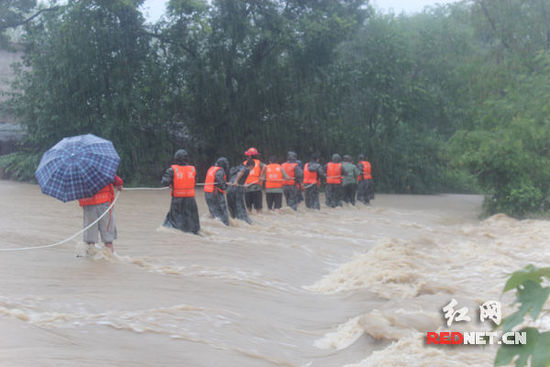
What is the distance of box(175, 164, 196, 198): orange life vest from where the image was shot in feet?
38.1

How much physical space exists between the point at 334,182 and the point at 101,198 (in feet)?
41.7

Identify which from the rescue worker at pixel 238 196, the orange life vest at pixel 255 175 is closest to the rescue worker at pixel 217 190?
the rescue worker at pixel 238 196

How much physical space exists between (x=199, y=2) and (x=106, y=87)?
20.8ft

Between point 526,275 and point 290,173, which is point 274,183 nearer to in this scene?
point 290,173

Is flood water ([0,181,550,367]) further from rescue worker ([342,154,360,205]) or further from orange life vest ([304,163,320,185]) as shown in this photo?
rescue worker ([342,154,360,205])

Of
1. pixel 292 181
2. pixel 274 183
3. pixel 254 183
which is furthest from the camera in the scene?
pixel 292 181

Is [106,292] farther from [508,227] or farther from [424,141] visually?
[424,141]

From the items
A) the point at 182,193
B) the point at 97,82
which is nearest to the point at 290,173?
the point at 182,193

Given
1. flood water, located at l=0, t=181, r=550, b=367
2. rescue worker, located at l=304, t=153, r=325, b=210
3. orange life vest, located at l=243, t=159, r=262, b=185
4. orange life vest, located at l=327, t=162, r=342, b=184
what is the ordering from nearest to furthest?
1. flood water, located at l=0, t=181, r=550, b=367
2. orange life vest, located at l=243, t=159, r=262, b=185
3. rescue worker, located at l=304, t=153, r=325, b=210
4. orange life vest, located at l=327, t=162, r=342, b=184

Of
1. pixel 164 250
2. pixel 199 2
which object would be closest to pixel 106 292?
pixel 164 250

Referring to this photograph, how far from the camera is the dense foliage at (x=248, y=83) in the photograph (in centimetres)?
2864

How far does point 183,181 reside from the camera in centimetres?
1170

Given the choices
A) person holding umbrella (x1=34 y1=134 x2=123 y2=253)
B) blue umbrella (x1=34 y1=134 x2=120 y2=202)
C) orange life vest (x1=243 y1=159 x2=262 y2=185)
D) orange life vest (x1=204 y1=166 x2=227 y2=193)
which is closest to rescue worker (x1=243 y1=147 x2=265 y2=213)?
orange life vest (x1=243 y1=159 x2=262 y2=185)

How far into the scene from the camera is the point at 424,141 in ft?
111
